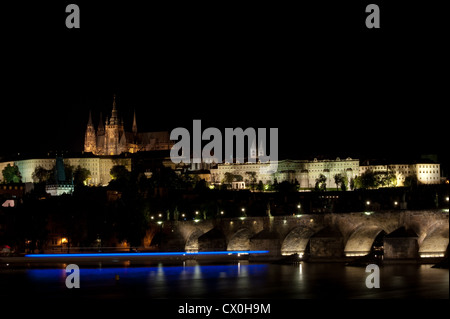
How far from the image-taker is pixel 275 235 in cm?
5919

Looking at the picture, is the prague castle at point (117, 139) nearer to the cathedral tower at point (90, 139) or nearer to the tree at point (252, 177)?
the cathedral tower at point (90, 139)

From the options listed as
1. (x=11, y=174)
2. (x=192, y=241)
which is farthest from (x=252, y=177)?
→ (x=192, y=241)

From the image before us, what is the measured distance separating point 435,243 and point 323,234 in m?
8.52

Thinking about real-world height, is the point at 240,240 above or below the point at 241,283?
above

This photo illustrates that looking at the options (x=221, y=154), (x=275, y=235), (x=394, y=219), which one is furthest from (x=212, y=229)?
(x=221, y=154)

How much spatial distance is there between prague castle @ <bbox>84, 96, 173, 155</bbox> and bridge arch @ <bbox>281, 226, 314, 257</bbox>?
123358mm

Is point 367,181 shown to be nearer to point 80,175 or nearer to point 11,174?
point 80,175

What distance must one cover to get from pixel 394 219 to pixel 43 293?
65.0ft

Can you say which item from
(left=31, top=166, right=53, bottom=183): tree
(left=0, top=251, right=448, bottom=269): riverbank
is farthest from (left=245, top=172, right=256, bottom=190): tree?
(left=0, top=251, right=448, bottom=269): riverbank

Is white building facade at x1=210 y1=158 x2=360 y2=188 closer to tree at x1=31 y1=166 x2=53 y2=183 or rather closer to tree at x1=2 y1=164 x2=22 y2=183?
tree at x1=31 y1=166 x2=53 y2=183

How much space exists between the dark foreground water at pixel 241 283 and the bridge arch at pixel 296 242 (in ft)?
11.1

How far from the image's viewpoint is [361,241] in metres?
55.2

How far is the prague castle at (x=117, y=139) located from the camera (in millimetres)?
183625
